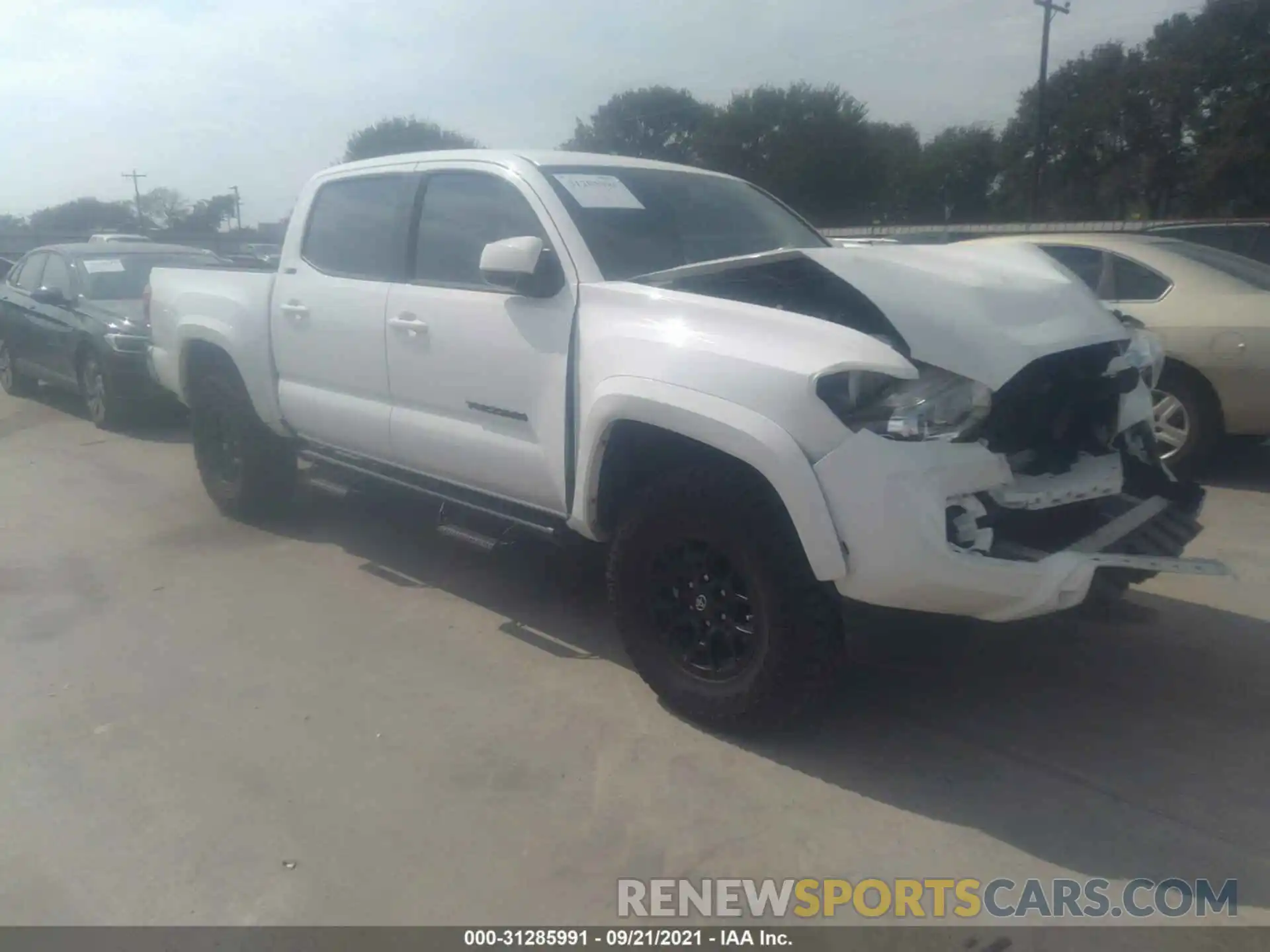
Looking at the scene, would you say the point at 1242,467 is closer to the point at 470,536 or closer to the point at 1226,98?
the point at 470,536

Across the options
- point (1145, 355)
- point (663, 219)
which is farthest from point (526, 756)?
point (1145, 355)

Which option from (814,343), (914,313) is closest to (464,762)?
(814,343)

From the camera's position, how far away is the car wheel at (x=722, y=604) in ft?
11.0

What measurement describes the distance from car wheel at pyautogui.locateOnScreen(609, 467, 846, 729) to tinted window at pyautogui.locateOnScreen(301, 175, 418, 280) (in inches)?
78.1

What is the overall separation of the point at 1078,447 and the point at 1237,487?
3872mm

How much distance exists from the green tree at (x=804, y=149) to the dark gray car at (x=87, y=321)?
109 feet

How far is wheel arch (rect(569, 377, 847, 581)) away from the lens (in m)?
3.16

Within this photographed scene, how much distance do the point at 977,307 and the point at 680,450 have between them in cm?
108

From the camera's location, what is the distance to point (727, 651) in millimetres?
3617

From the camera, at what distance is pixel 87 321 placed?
926 centimetres

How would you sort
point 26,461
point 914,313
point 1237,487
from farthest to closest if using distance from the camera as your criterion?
point 26,461 < point 1237,487 < point 914,313

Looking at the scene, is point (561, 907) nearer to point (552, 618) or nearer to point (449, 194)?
point (552, 618)
